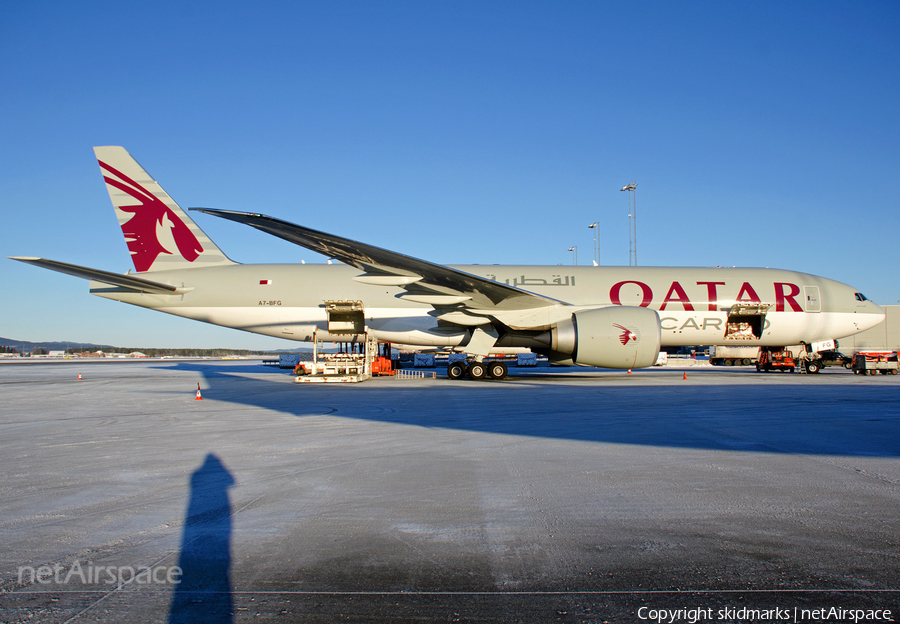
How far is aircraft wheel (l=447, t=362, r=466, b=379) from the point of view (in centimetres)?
1731

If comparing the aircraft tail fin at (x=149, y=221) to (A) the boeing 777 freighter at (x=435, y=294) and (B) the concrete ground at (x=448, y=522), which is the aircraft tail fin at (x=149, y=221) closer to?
(A) the boeing 777 freighter at (x=435, y=294)

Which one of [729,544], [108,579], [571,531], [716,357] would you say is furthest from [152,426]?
[716,357]

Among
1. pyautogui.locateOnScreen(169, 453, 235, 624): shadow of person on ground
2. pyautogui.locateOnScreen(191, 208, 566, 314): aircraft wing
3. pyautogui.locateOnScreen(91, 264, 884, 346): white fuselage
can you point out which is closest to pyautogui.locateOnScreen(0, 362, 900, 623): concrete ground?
pyautogui.locateOnScreen(169, 453, 235, 624): shadow of person on ground

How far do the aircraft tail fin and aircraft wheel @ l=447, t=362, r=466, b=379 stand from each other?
30.0ft

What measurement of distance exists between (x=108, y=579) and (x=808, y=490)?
15.0 feet

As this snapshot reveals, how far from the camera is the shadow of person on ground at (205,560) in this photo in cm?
221

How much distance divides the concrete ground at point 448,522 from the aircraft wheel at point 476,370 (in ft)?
32.3

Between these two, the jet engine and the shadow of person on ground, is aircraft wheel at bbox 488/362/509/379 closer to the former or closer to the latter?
the jet engine

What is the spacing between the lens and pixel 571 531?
3.11 m

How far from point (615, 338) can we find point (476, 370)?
16.1ft

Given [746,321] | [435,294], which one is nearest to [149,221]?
[435,294]

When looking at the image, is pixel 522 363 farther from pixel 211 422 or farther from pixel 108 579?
pixel 108 579

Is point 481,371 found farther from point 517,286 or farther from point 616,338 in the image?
point 616,338

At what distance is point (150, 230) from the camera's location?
17.9m
